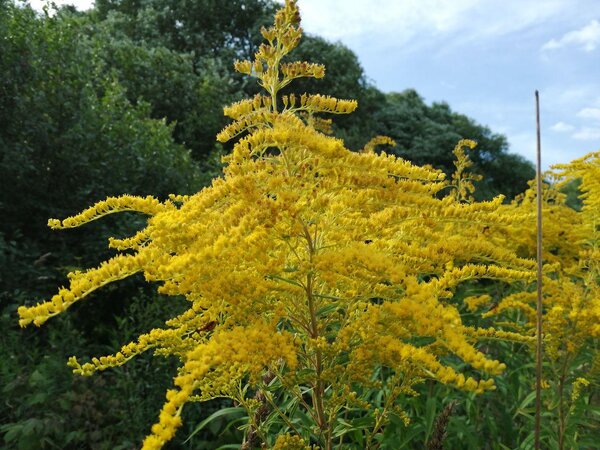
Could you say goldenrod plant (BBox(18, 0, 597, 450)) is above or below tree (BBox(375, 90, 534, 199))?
below

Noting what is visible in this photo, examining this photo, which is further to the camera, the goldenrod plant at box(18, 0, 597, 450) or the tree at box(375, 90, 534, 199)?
the tree at box(375, 90, 534, 199)

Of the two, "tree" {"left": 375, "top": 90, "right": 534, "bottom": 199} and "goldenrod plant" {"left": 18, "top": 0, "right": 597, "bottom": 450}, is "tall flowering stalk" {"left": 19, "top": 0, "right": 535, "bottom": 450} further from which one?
"tree" {"left": 375, "top": 90, "right": 534, "bottom": 199}

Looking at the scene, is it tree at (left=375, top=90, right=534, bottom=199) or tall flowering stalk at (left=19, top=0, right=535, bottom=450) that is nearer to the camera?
tall flowering stalk at (left=19, top=0, right=535, bottom=450)

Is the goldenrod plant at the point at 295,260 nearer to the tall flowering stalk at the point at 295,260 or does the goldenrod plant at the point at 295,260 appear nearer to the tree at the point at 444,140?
the tall flowering stalk at the point at 295,260

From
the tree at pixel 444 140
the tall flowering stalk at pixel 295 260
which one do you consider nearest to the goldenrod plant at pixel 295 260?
the tall flowering stalk at pixel 295 260

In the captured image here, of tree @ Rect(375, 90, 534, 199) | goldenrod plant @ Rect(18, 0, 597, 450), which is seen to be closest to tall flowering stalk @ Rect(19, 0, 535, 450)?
goldenrod plant @ Rect(18, 0, 597, 450)

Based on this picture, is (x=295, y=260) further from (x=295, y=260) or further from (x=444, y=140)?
(x=444, y=140)

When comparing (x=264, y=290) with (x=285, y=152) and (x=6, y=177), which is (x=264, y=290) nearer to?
(x=285, y=152)

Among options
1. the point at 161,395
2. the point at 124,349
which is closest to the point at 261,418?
the point at 124,349

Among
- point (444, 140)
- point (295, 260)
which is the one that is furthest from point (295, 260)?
point (444, 140)

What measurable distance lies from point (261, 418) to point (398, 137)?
21.1 meters

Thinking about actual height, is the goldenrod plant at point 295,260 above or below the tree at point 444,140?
below

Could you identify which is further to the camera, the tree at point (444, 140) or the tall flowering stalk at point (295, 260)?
the tree at point (444, 140)

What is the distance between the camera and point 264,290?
2129 mm
